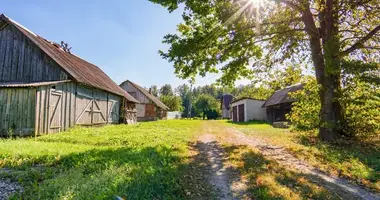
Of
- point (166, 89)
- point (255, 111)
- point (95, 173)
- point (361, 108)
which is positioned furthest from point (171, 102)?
point (95, 173)

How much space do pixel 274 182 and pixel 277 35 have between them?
9.16 meters

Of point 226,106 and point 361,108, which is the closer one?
point 361,108

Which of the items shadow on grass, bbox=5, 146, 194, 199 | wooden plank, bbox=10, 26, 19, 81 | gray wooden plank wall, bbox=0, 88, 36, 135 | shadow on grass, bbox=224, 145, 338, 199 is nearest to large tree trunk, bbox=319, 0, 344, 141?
shadow on grass, bbox=224, 145, 338, 199

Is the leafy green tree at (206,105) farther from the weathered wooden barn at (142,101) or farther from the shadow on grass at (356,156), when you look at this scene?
the shadow on grass at (356,156)

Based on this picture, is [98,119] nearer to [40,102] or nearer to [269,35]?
[40,102]

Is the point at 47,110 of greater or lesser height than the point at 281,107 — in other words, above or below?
below

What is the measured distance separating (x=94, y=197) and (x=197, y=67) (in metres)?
8.94

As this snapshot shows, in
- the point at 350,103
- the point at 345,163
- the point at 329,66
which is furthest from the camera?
the point at 350,103

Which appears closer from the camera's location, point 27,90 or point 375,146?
point 375,146

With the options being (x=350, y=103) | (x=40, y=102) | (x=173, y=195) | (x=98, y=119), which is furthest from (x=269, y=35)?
Result: (x=98, y=119)

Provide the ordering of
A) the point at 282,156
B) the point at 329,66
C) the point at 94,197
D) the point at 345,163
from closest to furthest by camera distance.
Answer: the point at 94,197 → the point at 345,163 → the point at 282,156 → the point at 329,66

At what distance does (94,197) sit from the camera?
3830mm

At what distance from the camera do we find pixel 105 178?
15.6ft

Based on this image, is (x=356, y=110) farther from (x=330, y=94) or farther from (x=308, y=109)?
(x=308, y=109)
